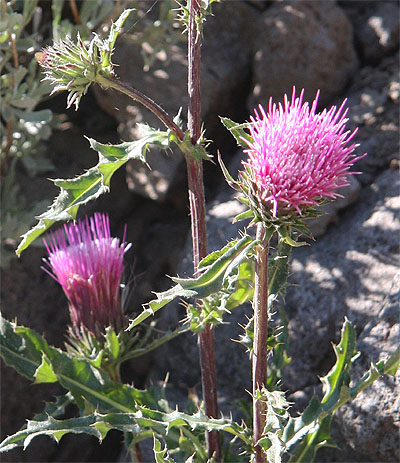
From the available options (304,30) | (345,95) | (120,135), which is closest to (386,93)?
(345,95)

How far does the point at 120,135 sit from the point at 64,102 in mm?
408

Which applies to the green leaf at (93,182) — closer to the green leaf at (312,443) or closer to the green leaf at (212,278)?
the green leaf at (212,278)

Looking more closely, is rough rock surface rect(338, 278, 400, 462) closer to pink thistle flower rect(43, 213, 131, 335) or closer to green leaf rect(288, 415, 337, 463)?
green leaf rect(288, 415, 337, 463)

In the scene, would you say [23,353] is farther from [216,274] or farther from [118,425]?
[216,274]

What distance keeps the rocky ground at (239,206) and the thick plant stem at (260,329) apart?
0.57 meters

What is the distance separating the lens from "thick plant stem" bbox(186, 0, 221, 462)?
1749 mm

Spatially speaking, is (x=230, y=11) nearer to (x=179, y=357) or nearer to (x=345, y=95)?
(x=345, y=95)

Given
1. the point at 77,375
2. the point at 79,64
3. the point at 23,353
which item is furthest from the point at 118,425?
the point at 79,64

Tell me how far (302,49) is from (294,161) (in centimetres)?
161

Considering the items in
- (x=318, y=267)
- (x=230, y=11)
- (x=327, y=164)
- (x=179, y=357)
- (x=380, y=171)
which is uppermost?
(x=230, y=11)

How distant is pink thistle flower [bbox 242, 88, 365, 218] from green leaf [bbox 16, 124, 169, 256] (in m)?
0.29

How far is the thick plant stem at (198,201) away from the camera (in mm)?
1749

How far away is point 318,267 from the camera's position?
2.64 m

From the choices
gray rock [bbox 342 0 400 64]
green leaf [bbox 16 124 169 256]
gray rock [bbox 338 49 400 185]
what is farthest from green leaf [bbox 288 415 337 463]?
gray rock [bbox 342 0 400 64]
